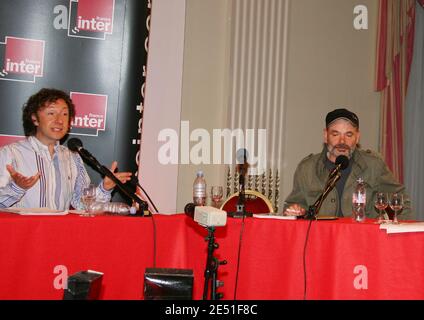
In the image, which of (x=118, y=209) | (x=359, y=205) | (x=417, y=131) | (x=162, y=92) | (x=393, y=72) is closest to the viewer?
(x=118, y=209)

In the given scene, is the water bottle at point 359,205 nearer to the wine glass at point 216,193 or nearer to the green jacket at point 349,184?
the green jacket at point 349,184

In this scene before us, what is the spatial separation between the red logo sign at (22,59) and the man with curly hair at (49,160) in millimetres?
368

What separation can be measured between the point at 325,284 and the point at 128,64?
104 inches

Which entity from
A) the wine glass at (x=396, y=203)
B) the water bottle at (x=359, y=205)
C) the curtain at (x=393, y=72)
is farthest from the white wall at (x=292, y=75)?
the wine glass at (x=396, y=203)

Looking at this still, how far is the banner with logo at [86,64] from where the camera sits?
4.52m

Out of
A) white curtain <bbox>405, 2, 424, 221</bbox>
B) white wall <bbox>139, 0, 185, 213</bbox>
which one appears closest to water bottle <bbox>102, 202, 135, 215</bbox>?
white wall <bbox>139, 0, 185, 213</bbox>

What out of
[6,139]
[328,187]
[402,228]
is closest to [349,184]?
[328,187]

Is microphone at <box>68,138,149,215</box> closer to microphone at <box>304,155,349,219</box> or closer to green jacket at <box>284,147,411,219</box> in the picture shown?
microphone at <box>304,155,349,219</box>

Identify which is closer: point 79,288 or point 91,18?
point 79,288

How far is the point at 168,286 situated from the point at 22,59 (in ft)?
10.1

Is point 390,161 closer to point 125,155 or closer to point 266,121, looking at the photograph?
point 266,121

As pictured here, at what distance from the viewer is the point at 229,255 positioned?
319 cm

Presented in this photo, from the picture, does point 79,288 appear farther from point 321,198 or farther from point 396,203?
point 396,203

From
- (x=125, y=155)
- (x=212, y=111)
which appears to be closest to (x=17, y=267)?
(x=125, y=155)
